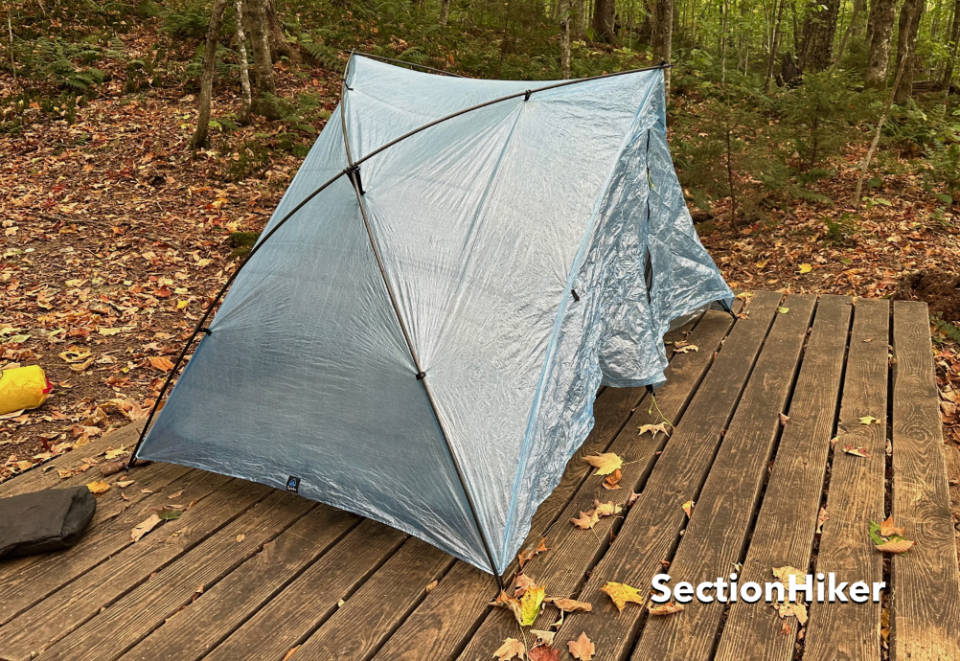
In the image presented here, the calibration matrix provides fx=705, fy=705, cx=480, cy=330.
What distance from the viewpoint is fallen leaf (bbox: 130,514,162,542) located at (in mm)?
3074

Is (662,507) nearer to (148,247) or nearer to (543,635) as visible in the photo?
(543,635)

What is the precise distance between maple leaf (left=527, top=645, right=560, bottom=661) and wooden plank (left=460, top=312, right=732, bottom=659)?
0.11m

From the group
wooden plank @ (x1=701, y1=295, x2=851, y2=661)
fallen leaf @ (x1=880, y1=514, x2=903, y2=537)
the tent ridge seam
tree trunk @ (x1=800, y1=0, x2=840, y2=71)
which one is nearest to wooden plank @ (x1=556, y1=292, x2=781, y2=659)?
wooden plank @ (x1=701, y1=295, x2=851, y2=661)

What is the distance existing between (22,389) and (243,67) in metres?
5.32

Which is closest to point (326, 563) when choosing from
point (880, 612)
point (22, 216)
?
point (880, 612)

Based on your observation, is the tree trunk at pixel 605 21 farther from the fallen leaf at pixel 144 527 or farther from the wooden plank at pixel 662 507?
the fallen leaf at pixel 144 527

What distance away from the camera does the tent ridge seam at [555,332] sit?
284cm

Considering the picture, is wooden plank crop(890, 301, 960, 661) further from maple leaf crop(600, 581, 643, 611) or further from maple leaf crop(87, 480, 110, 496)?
maple leaf crop(87, 480, 110, 496)

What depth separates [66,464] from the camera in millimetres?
3664

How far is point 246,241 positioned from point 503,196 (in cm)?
426

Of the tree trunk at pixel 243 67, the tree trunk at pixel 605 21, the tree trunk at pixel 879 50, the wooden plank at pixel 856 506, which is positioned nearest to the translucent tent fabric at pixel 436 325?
the wooden plank at pixel 856 506

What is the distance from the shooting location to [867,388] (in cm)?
418

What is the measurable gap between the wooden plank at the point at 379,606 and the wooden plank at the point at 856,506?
1.40 metres

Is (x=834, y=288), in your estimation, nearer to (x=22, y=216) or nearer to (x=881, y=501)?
(x=881, y=501)
